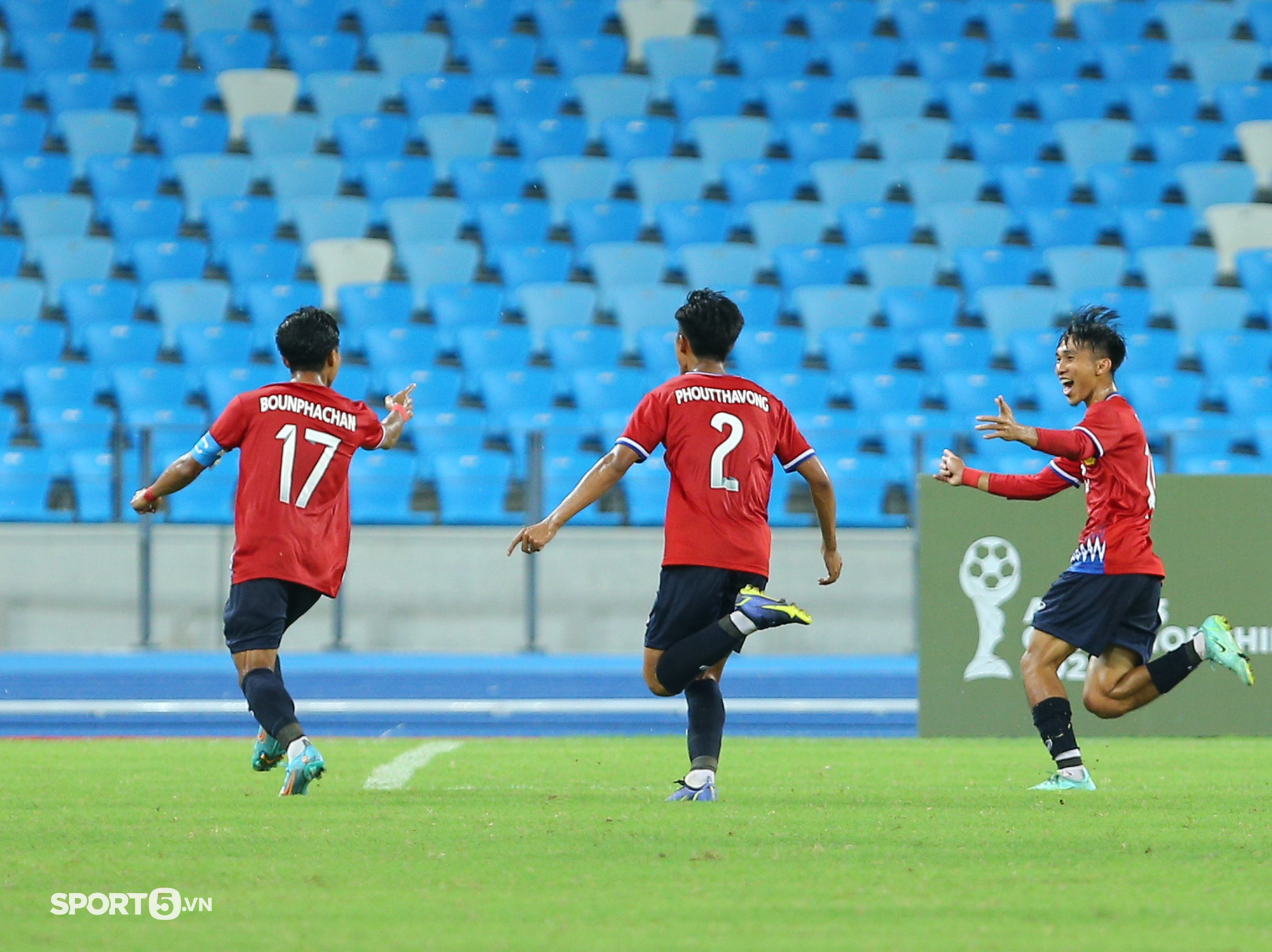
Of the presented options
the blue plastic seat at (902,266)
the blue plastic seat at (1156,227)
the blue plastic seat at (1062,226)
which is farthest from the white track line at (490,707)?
the blue plastic seat at (1156,227)

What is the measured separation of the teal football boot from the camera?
5.28m

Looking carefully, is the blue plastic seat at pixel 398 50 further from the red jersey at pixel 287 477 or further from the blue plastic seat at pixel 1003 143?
the red jersey at pixel 287 477

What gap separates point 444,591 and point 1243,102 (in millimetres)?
9343

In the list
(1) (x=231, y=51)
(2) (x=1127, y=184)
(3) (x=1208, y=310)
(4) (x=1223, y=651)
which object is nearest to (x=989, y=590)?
(4) (x=1223, y=651)

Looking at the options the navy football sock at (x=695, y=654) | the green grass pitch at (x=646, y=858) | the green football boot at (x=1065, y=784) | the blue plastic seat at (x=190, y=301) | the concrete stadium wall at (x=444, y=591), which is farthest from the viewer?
the blue plastic seat at (x=190, y=301)

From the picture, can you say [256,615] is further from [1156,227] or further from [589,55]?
[1156,227]

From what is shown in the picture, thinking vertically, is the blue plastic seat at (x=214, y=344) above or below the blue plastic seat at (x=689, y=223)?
below

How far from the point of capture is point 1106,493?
18.9 feet

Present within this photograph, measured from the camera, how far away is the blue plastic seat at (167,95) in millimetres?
14156

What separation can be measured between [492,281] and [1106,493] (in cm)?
820

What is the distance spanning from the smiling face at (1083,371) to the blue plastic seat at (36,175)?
32.9ft

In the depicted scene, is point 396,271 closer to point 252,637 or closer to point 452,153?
point 452,153

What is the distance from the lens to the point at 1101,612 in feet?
19.0

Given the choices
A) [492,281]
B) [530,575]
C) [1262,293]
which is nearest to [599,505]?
[530,575]
